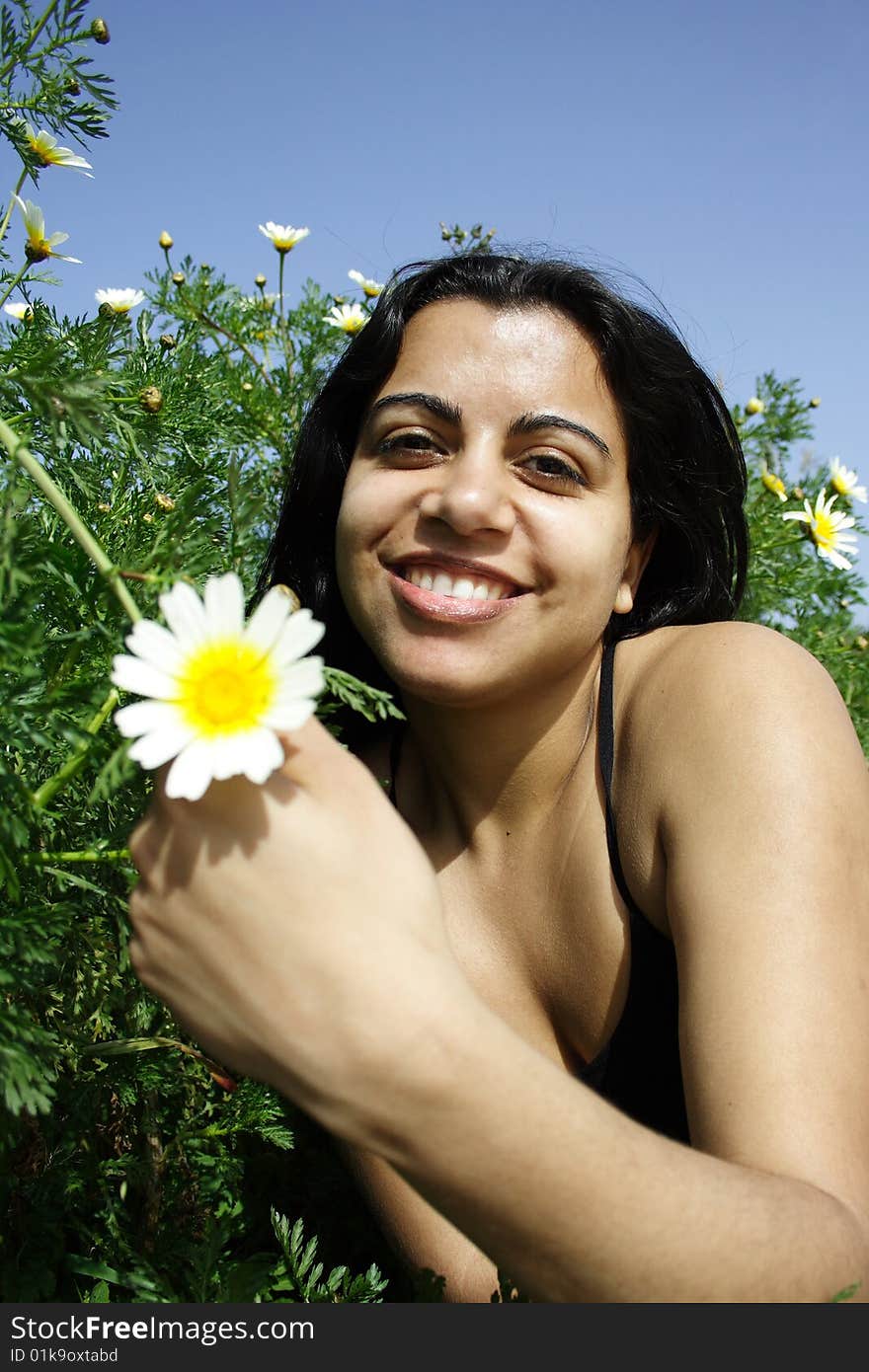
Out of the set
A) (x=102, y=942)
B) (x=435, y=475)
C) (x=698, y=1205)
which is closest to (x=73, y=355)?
(x=435, y=475)

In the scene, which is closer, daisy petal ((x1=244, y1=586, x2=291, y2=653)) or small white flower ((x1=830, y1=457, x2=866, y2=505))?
daisy petal ((x1=244, y1=586, x2=291, y2=653))

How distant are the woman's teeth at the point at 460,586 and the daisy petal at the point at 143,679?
70 cm

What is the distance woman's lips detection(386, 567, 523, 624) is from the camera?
1399mm

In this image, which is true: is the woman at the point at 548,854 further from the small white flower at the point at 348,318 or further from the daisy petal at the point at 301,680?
the small white flower at the point at 348,318

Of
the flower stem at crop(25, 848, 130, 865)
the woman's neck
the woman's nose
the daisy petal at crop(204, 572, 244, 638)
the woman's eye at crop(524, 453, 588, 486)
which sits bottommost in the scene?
the flower stem at crop(25, 848, 130, 865)

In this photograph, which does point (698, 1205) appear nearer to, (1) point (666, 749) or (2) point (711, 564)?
(1) point (666, 749)

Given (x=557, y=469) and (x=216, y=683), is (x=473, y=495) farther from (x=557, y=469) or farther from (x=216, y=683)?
(x=216, y=683)

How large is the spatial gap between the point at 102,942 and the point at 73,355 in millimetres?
969

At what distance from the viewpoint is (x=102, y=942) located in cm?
117

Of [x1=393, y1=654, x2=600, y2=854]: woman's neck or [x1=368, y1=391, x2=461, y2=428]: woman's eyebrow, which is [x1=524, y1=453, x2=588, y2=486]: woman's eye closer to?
[x1=368, y1=391, x2=461, y2=428]: woman's eyebrow

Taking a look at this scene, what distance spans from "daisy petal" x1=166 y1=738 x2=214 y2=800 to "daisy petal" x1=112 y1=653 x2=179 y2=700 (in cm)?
5

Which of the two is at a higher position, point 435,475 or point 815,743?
point 435,475

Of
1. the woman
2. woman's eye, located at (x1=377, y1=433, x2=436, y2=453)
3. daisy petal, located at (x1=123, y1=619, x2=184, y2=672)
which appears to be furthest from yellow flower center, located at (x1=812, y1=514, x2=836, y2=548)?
daisy petal, located at (x1=123, y1=619, x2=184, y2=672)

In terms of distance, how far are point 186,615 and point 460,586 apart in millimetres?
696
